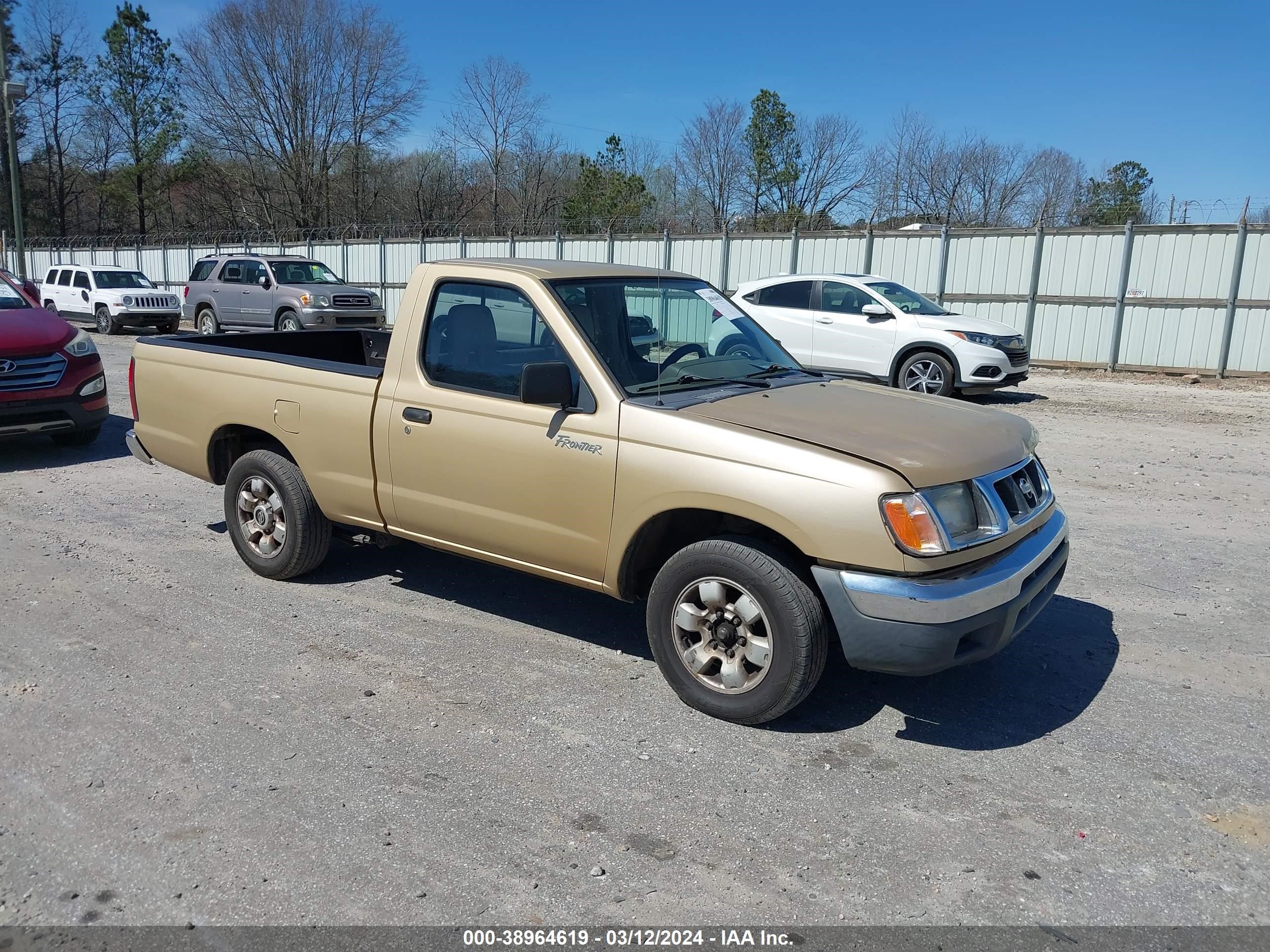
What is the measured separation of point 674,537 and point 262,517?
9.14 feet

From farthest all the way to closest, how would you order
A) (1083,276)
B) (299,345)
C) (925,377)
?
(1083,276)
(925,377)
(299,345)

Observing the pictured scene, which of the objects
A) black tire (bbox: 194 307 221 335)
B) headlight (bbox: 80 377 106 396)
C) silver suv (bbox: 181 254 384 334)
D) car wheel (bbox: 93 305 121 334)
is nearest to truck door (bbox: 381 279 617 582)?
headlight (bbox: 80 377 106 396)

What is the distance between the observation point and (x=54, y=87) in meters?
54.2

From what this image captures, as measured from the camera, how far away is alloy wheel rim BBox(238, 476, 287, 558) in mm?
5789

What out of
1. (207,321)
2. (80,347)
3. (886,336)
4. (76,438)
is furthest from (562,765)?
(207,321)

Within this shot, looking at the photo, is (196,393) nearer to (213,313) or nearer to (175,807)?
(175,807)

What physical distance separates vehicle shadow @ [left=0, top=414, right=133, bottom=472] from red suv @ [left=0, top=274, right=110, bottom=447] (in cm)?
25

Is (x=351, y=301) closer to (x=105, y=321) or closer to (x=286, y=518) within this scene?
(x=105, y=321)

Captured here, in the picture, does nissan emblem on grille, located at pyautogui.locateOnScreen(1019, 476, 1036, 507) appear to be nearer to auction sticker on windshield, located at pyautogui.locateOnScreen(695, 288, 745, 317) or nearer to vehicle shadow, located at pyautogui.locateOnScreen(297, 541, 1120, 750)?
vehicle shadow, located at pyautogui.locateOnScreen(297, 541, 1120, 750)

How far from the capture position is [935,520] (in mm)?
3678

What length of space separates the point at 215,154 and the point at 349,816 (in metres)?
54.2

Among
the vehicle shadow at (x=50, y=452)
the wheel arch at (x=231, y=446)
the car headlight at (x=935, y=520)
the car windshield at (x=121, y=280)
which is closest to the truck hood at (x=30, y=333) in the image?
the vehicle shadow at (x=50, y=452)

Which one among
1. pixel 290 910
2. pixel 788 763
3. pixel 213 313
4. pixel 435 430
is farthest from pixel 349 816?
pixel 213 313

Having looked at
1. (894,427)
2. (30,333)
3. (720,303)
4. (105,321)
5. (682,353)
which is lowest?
(105,321)
